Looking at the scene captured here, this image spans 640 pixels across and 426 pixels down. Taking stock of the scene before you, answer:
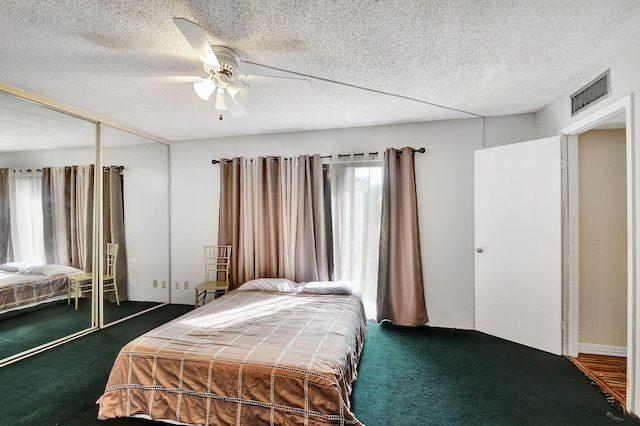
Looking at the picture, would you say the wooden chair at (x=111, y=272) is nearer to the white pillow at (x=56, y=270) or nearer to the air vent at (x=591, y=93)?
the white pillow at (x=56, y=270)

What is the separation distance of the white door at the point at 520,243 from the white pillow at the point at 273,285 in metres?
2.16

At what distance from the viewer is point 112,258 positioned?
3.60 metres

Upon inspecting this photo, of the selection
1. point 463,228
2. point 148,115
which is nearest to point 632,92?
point 463,228

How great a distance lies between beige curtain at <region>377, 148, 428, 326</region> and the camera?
3.53m

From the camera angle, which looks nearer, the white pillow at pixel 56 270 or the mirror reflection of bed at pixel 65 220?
the mirror reflection of bed at pixel 65 220

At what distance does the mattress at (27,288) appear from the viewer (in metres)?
2.57

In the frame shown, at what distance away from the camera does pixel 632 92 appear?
2.00 metres

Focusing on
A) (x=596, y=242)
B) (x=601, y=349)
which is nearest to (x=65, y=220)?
(x=596, y=242)

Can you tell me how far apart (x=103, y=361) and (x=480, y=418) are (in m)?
3.19

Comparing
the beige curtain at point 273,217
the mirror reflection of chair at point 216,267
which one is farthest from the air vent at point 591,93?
the mirror reflection of chair at point 216,267

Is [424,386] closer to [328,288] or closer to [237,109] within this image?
[328,288]

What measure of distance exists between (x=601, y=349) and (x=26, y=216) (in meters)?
5.70

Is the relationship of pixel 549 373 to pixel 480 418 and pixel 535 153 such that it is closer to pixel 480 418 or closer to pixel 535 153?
pixel 480 418

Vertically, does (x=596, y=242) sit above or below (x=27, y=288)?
above
